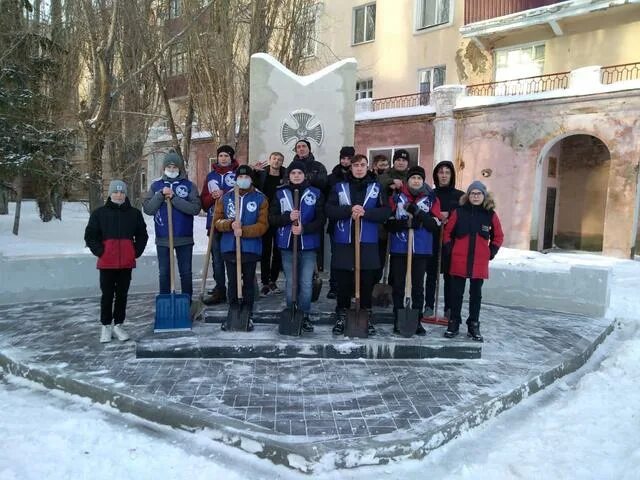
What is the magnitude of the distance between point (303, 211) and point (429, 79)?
608 inches

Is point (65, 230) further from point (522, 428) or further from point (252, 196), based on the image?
point (522, 428)

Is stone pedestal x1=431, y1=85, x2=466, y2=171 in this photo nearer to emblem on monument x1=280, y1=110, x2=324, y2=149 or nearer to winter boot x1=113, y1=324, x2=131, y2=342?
emblem on monument x1=280, y1=110, x2=324, y2=149

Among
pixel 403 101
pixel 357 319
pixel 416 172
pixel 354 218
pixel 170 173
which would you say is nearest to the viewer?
pixel 354 218

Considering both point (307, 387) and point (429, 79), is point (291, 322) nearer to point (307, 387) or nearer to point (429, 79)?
point (307, 387)

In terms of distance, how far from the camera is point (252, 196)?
17.1 feet

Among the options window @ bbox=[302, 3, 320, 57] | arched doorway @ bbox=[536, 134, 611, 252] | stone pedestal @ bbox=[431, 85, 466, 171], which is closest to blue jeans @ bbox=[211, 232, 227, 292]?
window @ bbox=[302, 3, 320, 57]

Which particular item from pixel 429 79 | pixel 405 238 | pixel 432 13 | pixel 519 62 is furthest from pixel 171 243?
pixel 432 13

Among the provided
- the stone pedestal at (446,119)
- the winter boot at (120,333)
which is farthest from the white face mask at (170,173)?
the stone pedestal at (446,119)

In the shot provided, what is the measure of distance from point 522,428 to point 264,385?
203cm

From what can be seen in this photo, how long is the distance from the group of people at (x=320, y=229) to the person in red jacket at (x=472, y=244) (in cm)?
1

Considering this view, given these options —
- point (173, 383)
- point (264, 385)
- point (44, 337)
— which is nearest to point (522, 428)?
point (264, 385)

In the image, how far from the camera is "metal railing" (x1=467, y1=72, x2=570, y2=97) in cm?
1534

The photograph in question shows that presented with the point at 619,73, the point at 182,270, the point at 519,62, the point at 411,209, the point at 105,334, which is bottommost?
the point at 105,334

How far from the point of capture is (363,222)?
5055 mm
